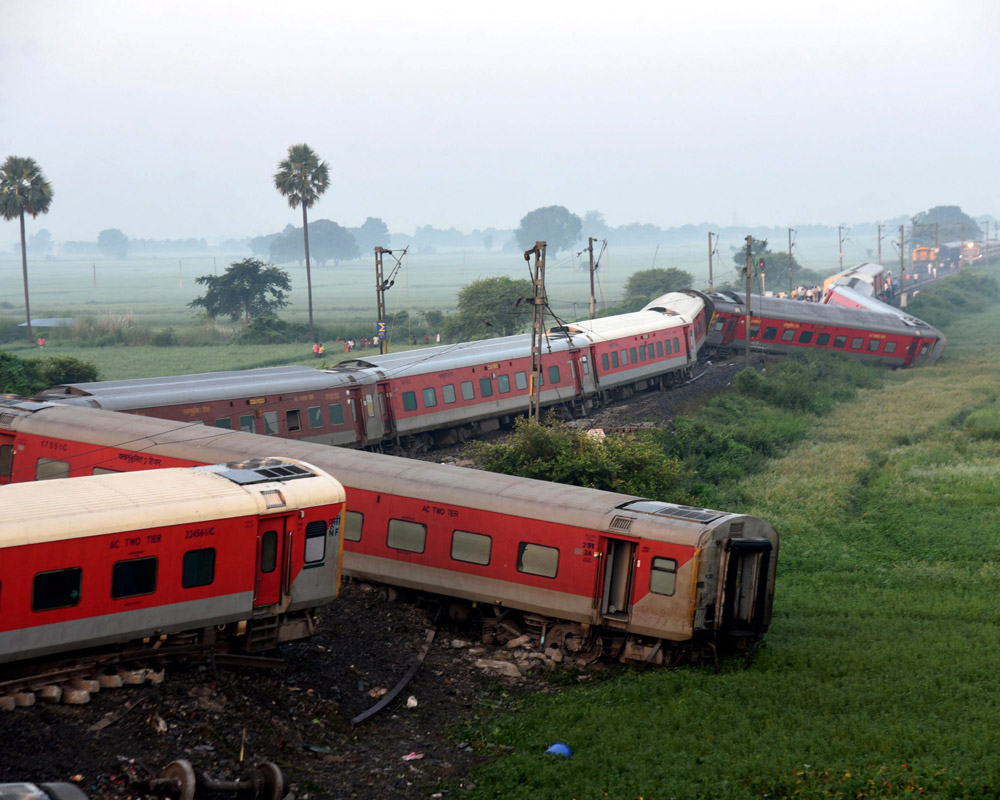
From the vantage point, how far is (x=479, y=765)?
45.9 ft

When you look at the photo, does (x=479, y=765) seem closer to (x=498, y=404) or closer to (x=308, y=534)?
(x=308, y=534)

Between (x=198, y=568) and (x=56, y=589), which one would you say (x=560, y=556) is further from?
(x=56, y=589)

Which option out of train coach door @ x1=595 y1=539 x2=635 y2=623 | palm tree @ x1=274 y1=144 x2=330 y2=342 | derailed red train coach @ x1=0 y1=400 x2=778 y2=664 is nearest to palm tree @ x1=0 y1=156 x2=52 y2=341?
palm tree @ x1=274 y1=144 x2=330 y2=342

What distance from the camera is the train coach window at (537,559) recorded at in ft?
58.9

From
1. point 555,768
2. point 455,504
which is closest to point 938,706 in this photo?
point 555,768

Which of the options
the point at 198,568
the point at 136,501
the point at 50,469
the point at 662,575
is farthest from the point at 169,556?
the point at 50,469

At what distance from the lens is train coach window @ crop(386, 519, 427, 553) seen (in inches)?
761

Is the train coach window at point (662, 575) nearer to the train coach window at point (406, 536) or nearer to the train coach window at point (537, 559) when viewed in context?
the train coach window at point (537, 559)

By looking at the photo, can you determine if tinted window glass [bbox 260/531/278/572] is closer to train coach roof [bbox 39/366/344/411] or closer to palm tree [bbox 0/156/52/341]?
train coach roof [bbox 39/366/344/411]

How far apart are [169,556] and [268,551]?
1613 millimetres

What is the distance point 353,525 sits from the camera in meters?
20.1

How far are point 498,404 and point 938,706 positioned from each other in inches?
949

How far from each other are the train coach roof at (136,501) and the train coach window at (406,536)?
9.50ft

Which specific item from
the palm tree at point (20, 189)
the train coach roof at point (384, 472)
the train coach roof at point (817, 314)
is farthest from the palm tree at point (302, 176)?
the train coach roof at point (384, 472)
